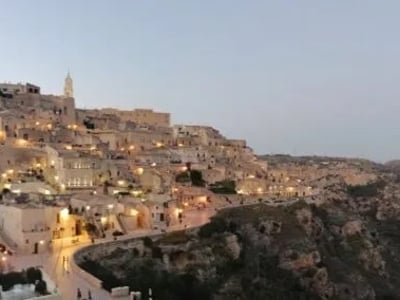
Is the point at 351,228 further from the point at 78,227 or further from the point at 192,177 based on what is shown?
the point at 78,227

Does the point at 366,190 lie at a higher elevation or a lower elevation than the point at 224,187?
lower

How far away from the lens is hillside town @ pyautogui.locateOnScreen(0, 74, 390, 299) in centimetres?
3556

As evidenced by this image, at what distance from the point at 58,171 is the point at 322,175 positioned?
6212 cm

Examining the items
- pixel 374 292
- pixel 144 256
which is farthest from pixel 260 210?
pixel 144 256

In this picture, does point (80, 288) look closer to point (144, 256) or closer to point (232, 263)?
point (144, 256)

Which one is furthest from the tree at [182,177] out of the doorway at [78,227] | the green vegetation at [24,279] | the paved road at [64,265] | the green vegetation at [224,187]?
the green vegetation at [24,279]

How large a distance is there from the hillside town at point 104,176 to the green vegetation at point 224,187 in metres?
0.16

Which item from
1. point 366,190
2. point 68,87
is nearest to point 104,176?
point 68,87

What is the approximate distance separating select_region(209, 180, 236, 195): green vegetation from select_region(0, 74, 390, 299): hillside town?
0.16 m

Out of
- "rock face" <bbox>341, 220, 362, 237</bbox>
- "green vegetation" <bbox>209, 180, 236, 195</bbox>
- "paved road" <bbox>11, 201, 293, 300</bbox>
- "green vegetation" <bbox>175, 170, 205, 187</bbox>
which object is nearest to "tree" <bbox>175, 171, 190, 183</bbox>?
"green vegetation" <bbox>175, 170, 205, 187</bbox>

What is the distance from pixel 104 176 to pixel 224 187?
1389 cm

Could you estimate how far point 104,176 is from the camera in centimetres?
5044

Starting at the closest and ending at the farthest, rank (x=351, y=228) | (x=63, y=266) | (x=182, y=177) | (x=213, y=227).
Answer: (x=63, y=266), (x=213, y=227), (x=182, y=177), (x=351, y=228)

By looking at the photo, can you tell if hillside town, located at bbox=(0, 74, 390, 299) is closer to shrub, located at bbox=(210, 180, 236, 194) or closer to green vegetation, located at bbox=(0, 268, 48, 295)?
shrub, located at bbox=(210, 180, 236, 194)
